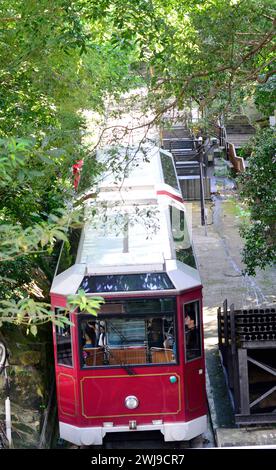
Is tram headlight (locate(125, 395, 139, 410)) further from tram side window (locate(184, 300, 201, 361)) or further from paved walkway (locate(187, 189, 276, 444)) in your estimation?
paved walkway (locate(187, 189, 276, 444))

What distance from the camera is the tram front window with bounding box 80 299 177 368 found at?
441 inches

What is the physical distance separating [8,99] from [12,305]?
6584mm

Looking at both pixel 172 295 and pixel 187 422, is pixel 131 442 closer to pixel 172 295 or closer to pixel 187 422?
pixel 187 422

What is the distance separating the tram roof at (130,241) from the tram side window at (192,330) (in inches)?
13.5

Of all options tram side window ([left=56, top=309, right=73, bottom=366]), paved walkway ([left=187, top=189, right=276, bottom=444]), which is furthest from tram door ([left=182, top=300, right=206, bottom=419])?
tram side window ([left=56, top=309, right=73, bottom=366])

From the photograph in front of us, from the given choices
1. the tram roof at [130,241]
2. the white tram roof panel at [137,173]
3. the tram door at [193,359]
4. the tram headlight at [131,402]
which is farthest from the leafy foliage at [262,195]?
the tram headlight at [131,402]

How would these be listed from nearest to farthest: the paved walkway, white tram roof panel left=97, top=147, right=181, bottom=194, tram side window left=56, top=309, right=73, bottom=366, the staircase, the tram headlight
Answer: the tram headlight < tram side window left=56, top=309, right=73, bottom=366 < white tram roof panel left=97, top=147, right=181, bottom=194 < the paved walkway < the staircase

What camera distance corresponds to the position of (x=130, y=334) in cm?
1123

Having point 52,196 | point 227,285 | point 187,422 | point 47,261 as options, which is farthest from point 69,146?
point 227,285

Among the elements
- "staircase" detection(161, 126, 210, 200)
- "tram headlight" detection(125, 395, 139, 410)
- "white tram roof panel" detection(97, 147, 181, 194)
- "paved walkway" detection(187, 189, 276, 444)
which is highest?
"white tram roof panel" detection(97, 147, 181, 194)

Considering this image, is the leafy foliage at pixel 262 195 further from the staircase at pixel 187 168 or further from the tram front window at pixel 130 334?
the staircase at pixel 187 168

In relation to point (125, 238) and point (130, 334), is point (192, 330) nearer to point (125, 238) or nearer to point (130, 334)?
point (130, 334)

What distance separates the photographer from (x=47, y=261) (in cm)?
1803

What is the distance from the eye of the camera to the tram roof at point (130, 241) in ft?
37.3
